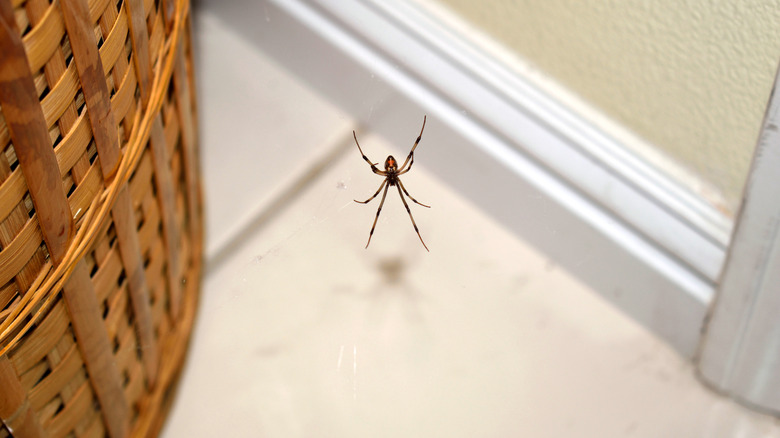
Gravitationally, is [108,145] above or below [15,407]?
above

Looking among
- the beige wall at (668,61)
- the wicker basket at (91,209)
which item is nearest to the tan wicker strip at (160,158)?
the wicker basket at (91,209)

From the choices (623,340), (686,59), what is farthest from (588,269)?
(686,59)

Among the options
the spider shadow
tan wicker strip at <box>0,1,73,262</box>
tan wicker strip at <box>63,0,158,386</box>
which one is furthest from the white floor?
tan wicker strip at <box>0,1,73,262</box>

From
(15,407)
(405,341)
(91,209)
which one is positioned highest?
(91,209)

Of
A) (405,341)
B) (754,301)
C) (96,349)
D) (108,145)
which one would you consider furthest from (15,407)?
(754,301)

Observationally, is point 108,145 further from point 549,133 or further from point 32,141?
point 549,133

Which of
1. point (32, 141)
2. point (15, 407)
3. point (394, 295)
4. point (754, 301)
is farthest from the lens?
point (394, 295)

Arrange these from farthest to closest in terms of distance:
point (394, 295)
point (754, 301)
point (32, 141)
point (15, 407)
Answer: point (394, 295) < point (754, 301) < point (15, 407) < point (32, 141)
